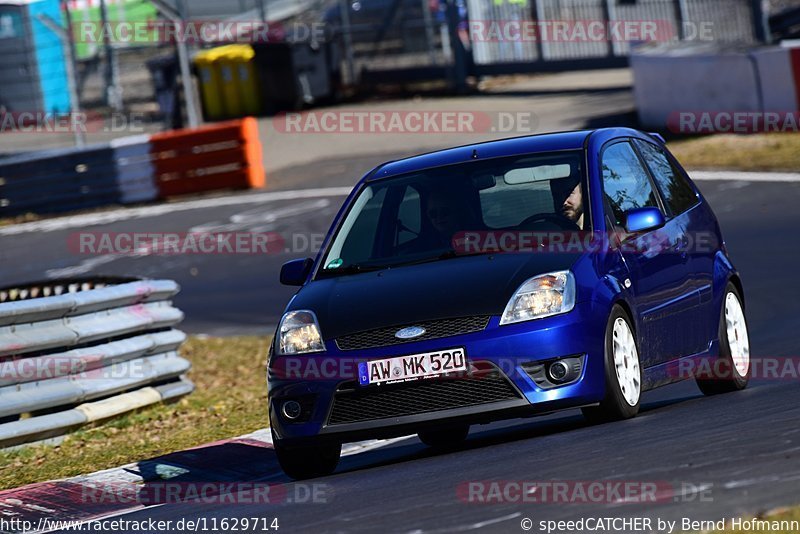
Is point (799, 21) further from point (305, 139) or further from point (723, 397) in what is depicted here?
point (723, 397)

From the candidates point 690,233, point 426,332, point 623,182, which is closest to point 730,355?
point 690,233

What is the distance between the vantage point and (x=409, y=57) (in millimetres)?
33281

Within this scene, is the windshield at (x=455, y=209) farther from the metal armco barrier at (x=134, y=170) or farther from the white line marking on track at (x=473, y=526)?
the metal armco barrier at (x=134, y=170)

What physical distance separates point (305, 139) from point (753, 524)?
2551 centimetres

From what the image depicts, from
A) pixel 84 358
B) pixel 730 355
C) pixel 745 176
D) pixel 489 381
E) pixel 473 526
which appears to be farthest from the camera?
pixel 745 176

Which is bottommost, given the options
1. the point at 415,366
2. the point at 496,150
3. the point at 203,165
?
the point at 203,165

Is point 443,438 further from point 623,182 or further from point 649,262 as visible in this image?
point 623,182

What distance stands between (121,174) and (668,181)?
1819 cm

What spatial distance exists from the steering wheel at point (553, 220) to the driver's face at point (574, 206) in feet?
0.09

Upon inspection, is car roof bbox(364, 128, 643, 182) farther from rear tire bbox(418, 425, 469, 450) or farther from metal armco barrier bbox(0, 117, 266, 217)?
metal armco barrier bbox(0, 117, 266, 217)

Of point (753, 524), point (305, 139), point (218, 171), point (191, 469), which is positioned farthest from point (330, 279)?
point (305, 139)

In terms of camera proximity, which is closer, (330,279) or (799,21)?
(330,279)

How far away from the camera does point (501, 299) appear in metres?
7.16

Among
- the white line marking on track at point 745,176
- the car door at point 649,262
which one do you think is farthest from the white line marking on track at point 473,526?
the white line marking on track at point 745,176
